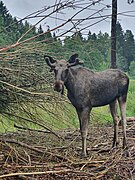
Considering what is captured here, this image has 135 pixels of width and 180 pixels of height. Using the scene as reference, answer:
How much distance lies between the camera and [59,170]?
4.49 metres

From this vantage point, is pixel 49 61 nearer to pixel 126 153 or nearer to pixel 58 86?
pixel 58 86

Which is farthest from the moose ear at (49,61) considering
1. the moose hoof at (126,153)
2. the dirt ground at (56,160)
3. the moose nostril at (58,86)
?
the moose hoof at (126,153)

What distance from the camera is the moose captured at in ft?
16.6

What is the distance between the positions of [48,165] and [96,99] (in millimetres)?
1449

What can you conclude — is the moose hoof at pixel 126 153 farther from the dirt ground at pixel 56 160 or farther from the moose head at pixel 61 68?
the moose head at pixel 61 68

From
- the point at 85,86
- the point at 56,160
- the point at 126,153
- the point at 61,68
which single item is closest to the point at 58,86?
the point at 61,68

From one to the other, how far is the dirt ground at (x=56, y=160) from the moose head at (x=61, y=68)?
0.87m

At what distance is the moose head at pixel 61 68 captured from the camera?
4.86 metres

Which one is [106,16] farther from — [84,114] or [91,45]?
[84,114]

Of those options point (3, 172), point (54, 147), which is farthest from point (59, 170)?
point (54, 147)

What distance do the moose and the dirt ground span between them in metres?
0.35

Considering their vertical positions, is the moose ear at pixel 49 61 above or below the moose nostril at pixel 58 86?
above

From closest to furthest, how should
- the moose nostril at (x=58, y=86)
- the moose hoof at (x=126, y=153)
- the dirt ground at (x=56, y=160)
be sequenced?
1. the dirt ground at (x=56, y=160)
2. the moose nostril at (x=58, y=86)
3. the moose hoof at (x=126, y=153)

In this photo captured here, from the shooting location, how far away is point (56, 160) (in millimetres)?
5023
